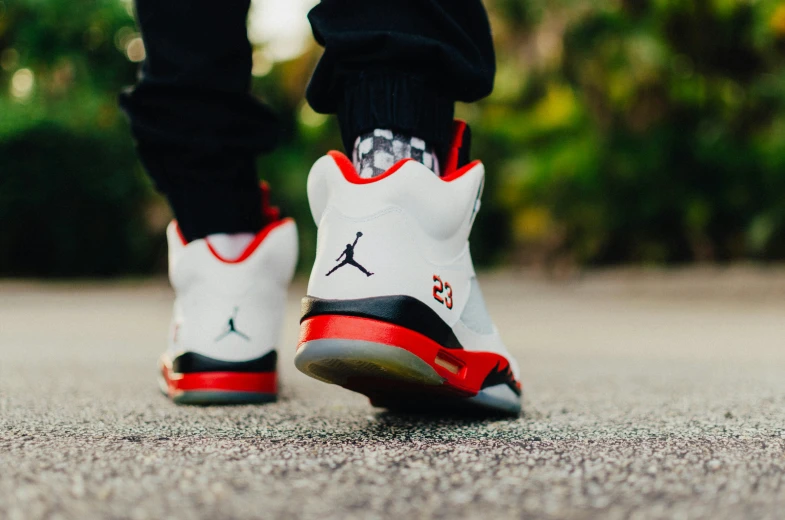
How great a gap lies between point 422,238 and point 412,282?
54 millimetres

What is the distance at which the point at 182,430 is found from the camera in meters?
0.69

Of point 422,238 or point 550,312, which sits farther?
point 550,312

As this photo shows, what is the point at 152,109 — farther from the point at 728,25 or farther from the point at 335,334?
the point at 728,25

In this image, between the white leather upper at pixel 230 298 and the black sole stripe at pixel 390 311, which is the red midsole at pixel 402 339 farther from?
the white leather upper at pixel 230 298

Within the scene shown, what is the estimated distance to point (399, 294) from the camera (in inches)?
26.2

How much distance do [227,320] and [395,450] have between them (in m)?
0.40

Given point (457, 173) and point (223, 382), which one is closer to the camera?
point (457, 173)

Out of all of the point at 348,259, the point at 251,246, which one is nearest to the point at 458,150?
the point at 348,259

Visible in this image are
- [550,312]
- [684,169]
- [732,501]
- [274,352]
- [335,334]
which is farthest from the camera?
[684,169]

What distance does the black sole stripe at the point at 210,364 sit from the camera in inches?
35.1

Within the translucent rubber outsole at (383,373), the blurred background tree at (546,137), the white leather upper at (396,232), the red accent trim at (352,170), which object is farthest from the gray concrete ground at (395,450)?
the blurred background tree at (546,137)

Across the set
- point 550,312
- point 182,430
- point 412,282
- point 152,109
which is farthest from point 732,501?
point 550,312

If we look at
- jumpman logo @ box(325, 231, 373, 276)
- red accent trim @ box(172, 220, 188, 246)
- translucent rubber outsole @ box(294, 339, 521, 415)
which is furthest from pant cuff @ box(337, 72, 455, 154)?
red accent trim @ box(172, 220, 188, 246)

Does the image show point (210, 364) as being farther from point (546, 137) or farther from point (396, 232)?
point (546, 137)
